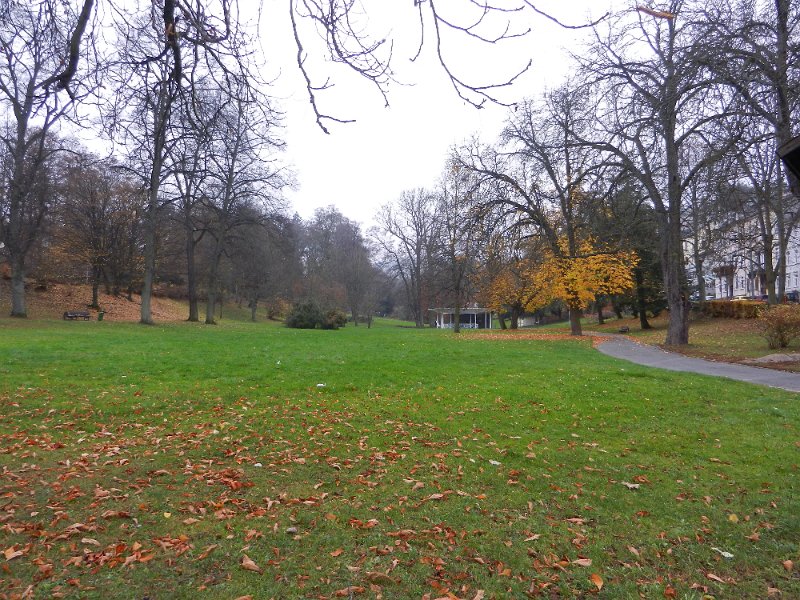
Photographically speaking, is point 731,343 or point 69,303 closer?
point 731,343

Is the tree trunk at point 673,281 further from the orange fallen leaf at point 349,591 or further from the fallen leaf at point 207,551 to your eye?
the fallen leaf at point 207,551

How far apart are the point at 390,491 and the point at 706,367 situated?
40.1 feet

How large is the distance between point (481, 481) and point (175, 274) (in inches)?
1912

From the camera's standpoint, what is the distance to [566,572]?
10.2 feet

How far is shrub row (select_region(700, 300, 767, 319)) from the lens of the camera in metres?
29.9

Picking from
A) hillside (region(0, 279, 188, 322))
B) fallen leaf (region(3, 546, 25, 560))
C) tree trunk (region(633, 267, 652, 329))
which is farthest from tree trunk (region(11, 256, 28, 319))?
tree trunk (region(633, 267, 652, 329))

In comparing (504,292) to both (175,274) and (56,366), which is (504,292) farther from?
(175,274)

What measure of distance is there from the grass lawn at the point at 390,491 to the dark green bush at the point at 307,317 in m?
26.4

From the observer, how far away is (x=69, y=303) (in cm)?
3281

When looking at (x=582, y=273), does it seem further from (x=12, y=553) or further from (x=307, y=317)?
(x=12, y=553)

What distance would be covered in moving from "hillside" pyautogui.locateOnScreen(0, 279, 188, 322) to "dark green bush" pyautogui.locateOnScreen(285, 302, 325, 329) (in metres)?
7.82

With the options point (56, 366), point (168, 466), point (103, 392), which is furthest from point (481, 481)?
point (56, 366)

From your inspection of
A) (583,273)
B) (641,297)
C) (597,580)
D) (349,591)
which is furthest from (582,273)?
(349,591)

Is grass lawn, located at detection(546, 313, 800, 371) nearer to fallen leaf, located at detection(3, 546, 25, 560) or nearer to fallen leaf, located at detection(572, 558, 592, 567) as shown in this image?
fallen leaf, located at detection(572, 558, 592, 567)
